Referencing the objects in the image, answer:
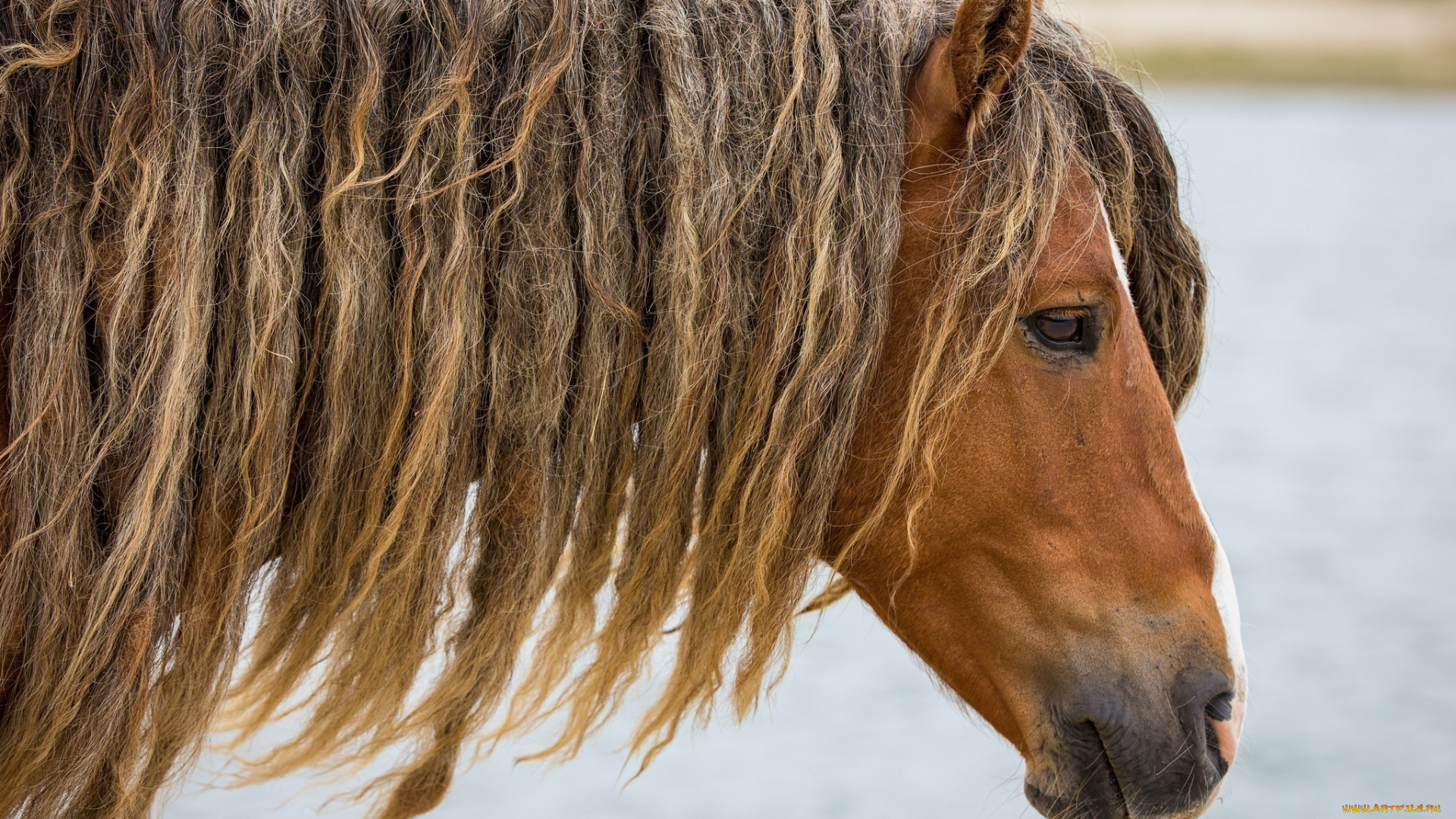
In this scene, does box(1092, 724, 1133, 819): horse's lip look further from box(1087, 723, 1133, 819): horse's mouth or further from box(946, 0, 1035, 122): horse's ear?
box(946, 0, 1035, 122): horse's ear

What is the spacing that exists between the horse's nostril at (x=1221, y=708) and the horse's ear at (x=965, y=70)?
0.83 metres

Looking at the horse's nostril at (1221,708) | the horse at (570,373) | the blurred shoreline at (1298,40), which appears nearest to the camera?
the horse at (570,373)

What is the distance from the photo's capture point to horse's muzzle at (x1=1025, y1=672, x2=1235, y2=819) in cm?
149

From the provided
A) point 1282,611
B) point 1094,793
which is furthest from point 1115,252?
point 1282,611

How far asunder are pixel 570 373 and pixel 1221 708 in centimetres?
99

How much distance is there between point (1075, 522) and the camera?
1.50 meters

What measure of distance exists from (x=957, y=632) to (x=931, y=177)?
0.64 m

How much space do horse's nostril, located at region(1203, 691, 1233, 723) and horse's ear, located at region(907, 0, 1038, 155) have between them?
0.83m

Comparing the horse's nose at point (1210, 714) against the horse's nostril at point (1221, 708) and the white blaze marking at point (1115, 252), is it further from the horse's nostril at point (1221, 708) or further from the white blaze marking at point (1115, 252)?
the white blaze marking at point (1115, 252)

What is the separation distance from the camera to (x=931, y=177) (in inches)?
60.2

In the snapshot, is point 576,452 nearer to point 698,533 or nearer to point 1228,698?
point 698,533

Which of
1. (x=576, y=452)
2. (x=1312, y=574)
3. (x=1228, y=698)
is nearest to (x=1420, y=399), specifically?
(x=1312, y=574)

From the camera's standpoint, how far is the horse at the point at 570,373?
1312 millimetres

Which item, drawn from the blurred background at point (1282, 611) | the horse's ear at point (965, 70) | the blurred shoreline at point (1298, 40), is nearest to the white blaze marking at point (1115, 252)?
the horse's ear at point (965, 70)
